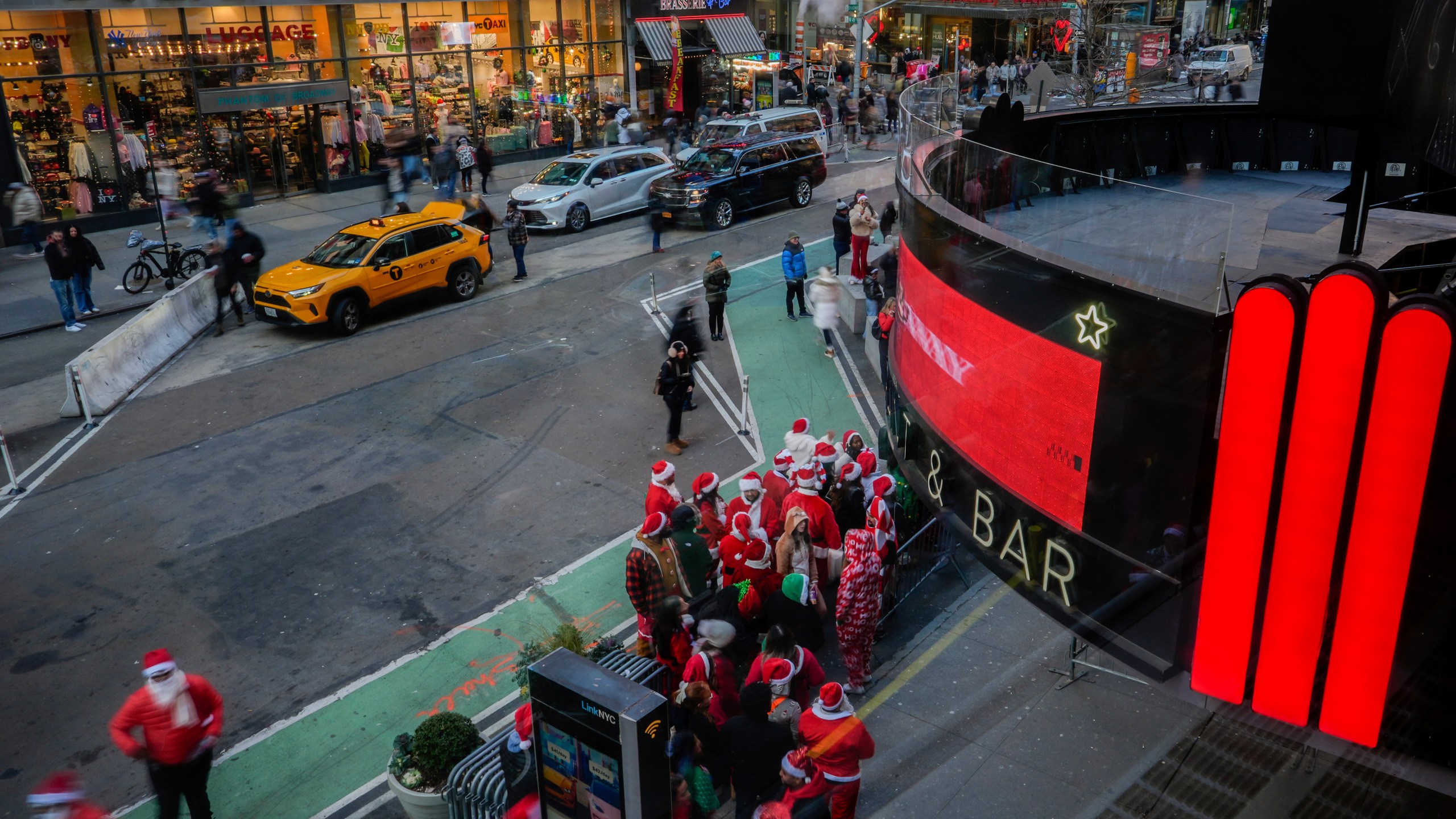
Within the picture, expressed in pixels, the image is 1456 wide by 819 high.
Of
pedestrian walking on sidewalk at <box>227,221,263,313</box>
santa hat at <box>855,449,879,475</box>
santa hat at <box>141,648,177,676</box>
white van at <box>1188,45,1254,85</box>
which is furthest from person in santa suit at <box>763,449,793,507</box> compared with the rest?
white van at <box>1188,45,1254,85</box>

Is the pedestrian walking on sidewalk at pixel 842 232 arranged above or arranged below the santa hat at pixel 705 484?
above

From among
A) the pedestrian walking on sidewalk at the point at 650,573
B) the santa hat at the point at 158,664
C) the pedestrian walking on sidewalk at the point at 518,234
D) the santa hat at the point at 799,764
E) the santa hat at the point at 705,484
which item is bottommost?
the santa hat at the point at 799,764

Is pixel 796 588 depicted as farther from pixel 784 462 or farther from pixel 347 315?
pixel 347 315

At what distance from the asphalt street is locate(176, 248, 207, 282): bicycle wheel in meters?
2.85

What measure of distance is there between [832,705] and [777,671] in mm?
724

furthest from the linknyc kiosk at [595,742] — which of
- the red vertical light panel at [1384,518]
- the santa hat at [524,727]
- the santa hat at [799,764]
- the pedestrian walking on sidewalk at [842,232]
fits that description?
the pedestrian walking on sidewalk at [842,232]

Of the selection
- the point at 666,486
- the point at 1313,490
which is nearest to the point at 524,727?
the point at 666,486

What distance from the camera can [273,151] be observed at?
28141 millimetres

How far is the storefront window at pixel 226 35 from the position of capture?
25938 millimetres

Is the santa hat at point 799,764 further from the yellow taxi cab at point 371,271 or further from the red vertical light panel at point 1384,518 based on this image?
the yellow taxi cab at point 371,271

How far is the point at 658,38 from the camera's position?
3578cm

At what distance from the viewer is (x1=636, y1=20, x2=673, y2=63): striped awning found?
35344 millimetres

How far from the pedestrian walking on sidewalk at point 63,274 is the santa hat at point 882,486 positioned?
585 inches

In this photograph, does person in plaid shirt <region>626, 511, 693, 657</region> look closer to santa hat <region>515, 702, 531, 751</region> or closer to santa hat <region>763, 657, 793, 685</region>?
santa hat <region>763, 657, 793, 685</region>
